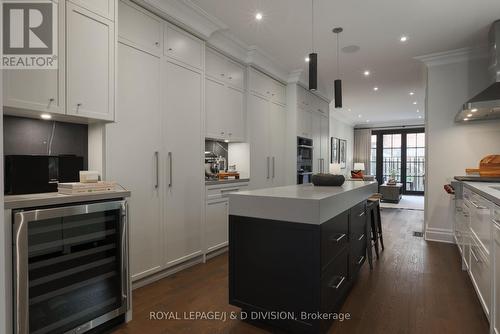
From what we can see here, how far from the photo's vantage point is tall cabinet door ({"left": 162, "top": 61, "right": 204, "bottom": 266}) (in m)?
3.01

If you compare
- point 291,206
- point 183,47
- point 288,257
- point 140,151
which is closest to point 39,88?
point 140,151

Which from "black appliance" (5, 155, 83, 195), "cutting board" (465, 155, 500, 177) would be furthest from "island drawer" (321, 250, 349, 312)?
"cutting board" (465, 155, 500, 177)

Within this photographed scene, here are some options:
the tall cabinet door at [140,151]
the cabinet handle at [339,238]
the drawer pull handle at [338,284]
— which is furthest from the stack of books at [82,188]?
the drawer pull handle at [338,284]

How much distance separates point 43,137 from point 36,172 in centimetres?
45

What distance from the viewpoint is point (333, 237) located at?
2027 mm

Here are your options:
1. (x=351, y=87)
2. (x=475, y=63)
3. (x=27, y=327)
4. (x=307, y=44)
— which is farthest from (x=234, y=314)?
(x=351, y=87)

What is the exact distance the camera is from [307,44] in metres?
4.05

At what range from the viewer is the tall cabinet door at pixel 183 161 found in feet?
9.88

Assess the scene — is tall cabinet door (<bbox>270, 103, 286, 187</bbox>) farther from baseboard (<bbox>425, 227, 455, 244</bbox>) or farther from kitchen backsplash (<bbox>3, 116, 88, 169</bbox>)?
kitchen backsplash (<bbox>3, 116, 88, 169</bbox>)

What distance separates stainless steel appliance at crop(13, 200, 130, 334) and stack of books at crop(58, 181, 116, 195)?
10 cm

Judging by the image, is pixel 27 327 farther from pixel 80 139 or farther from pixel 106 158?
pixel 80 139

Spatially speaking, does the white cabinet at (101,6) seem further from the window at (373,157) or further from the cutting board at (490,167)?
the window at (373,157)

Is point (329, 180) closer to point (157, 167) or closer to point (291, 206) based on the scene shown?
point (291, 206)
